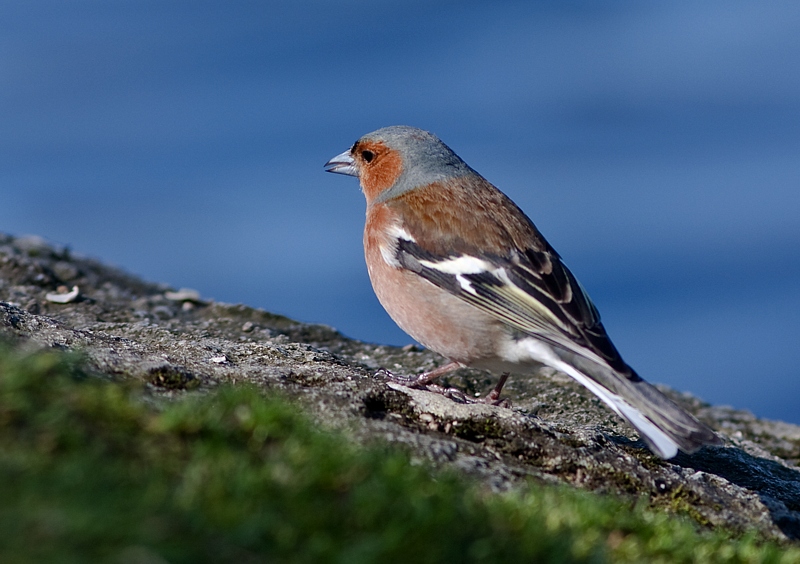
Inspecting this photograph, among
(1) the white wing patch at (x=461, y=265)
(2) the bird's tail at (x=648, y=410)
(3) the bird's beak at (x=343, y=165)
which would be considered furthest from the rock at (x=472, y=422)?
(3) the bird's beak at (x=343, y=165)

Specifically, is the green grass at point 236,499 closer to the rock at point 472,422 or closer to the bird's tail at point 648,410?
the rock at point 472,422

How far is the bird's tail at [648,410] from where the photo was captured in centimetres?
499

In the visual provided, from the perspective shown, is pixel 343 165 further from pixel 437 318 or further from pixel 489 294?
pixel 489 294

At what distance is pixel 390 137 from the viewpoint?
7.91 meters

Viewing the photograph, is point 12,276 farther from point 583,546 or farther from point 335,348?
point 583,546

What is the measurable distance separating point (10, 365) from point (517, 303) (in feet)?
11.3

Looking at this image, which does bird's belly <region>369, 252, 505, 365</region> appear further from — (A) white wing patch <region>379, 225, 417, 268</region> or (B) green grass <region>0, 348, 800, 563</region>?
(B) green grass <region>0, 348, 800, 563</region>

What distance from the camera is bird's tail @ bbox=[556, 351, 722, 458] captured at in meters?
4.99

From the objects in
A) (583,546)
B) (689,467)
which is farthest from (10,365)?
(689,467)

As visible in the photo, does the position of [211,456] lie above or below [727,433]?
below

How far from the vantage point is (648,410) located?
5164 millimetres

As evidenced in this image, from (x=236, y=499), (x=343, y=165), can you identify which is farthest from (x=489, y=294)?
(x=236, y=499)

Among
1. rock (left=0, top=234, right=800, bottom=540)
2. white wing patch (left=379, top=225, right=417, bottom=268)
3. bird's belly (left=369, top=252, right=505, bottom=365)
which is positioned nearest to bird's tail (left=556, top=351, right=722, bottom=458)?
rock (left=0, top=234, right=800, bottom=540)

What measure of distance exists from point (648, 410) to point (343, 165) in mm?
4125
